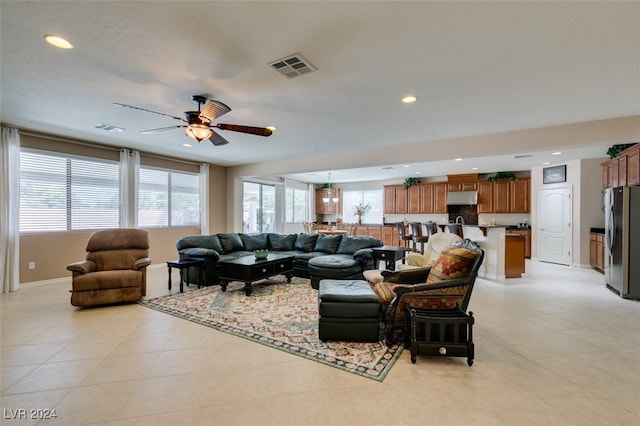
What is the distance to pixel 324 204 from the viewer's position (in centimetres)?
1179

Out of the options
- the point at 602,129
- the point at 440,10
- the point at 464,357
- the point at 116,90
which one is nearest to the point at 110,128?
the point at 116,90

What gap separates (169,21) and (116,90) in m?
1.64

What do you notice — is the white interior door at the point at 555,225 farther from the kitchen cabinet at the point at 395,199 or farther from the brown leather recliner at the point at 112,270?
the brown leather recliner at the point at 112,270

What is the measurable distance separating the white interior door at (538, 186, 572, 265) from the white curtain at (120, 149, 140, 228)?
10409mm

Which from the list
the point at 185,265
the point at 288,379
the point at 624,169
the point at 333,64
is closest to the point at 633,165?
the point at 624,169

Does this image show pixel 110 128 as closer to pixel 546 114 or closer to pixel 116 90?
pixel 116 90

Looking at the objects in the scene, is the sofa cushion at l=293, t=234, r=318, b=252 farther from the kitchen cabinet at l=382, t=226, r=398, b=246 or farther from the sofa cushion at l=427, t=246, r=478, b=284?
the kitchen cabinet at l=382, t=226, r=398, b=246

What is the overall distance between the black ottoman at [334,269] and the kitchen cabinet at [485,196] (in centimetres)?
604

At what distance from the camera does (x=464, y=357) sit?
2.44m

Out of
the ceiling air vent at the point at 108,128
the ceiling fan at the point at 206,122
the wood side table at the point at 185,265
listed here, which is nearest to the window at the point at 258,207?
the wood side table at the point at 185,265

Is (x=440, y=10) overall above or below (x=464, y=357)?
above

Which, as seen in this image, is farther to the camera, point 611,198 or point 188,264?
point 611,198

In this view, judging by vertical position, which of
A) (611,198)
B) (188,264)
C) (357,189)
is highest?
(357,189)

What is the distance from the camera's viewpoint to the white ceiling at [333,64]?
1.89m
